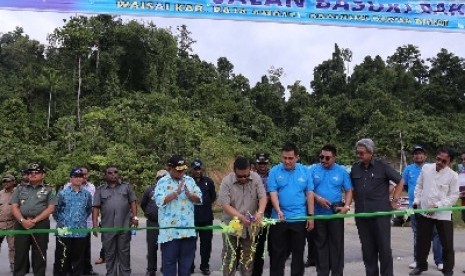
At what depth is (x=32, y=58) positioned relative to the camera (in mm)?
35062

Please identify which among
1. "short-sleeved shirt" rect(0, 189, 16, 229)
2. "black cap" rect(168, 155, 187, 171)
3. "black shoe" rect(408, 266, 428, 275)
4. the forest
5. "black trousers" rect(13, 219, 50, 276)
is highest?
the forest

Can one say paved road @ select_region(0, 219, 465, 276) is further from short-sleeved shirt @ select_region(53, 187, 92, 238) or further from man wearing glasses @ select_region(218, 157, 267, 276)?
man wearing glasses @ select_region(218, 157, 267, 276)

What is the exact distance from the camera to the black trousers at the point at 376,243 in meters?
5.73

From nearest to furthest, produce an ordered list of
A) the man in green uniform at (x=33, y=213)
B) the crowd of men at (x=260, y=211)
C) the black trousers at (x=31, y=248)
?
the crowd of men at (x=260, y=211) → the man in green uniform at (x=33, y=213) → the black trousers at (x=31, y=248)

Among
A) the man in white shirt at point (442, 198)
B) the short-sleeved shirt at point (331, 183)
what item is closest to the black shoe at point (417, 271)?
the man in white shirt at point (442, 198)

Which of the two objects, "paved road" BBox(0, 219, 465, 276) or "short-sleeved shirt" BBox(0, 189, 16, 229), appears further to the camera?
"short-sleeved shirt" BBox(0, 189, 16, 229)

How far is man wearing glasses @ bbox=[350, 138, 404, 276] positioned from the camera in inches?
226

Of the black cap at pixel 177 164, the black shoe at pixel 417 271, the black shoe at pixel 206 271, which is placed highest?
the black cap at pixel 177 164

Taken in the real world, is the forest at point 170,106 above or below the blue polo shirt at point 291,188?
above

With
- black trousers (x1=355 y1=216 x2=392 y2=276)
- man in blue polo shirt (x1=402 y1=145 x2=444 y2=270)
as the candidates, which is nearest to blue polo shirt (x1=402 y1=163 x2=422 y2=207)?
man in blue polo shirt (x1=402 y1=145 x2=444 y2=270)

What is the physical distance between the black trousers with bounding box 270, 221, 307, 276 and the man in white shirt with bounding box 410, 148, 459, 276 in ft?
5.50

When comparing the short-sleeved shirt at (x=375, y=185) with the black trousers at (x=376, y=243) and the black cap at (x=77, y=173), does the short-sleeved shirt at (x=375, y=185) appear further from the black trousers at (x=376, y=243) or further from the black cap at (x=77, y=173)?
the black cap at (x=77, y=173)

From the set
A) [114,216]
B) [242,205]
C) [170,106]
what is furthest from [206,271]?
[170,106]

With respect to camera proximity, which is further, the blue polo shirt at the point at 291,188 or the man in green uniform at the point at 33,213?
the man in green uniform at the point at 33,213
